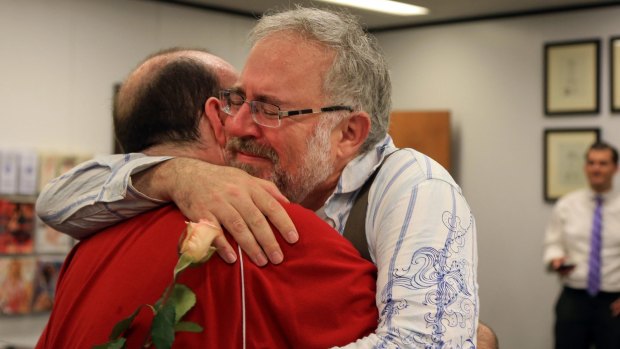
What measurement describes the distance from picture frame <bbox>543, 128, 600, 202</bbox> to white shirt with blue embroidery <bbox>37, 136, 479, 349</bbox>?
5.70 m


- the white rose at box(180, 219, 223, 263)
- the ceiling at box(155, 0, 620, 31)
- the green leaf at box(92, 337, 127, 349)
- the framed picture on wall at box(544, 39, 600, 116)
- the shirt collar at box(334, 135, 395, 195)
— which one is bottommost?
the green leaf at box(92, 337, 127, 349)

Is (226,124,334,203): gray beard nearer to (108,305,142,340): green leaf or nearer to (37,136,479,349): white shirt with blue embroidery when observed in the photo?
(37,136,479,349): white shirt with blue embroidery

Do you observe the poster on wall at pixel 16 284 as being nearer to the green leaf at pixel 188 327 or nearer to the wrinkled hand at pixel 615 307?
the wrinkled hand at pixel 615 307

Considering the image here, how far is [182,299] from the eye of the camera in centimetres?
115

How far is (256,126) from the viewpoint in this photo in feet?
5.23

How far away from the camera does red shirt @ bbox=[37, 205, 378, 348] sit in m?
1.22

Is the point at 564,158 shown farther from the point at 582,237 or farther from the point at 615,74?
the point at 582,237

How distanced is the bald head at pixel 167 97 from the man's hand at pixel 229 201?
8.9 inches

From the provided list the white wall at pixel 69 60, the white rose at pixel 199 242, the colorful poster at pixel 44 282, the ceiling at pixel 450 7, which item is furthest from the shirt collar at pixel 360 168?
the ceiling at pixel 450 7

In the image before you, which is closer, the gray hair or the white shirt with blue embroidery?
the white shirt with blue embroidery

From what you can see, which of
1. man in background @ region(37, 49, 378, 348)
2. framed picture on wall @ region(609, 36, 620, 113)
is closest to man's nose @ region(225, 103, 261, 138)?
man in background @ region(37, 49, 378, 348)

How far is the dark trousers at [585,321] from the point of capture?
581 cm

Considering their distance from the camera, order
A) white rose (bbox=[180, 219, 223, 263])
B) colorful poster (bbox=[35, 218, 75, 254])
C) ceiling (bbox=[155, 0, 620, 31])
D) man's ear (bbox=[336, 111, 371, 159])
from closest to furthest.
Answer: white rose (bbox=[180, 219, 223, 263])
man's ear (bbox=[336, 111, 371, 159])
colorful poster (bbox=[35, 218, 75, 254])
ceiling (bbox=[155, 0, 620, 31])

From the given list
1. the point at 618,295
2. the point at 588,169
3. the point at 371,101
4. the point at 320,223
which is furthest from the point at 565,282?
the point at 320,223
